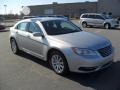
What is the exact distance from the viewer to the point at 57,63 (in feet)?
21.9

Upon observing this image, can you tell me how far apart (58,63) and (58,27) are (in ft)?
4.93

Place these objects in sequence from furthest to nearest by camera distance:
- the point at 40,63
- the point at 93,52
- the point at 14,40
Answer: the point at 14,40
the point at 40,63
the point at 93,52

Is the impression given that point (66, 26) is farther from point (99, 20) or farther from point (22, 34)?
point (99, 20)

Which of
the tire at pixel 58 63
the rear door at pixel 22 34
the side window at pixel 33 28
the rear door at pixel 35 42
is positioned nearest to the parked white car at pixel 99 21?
the rear door at pixel 22 34

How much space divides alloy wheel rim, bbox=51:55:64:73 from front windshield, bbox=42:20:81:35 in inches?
35.7

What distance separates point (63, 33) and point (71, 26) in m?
0.84

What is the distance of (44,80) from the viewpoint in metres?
6.32

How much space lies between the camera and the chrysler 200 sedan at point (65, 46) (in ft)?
19.8

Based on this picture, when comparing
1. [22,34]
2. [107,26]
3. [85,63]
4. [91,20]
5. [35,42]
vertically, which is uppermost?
[22,34]

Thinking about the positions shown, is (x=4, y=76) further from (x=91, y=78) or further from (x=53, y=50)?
(x=91, y=78)

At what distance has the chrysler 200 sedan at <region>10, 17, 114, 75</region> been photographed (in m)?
6.05

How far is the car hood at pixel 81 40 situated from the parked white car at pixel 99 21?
56.8ft

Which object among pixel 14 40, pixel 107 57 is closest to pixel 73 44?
pixel 107 57

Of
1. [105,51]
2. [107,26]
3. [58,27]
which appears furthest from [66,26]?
[107,26]
